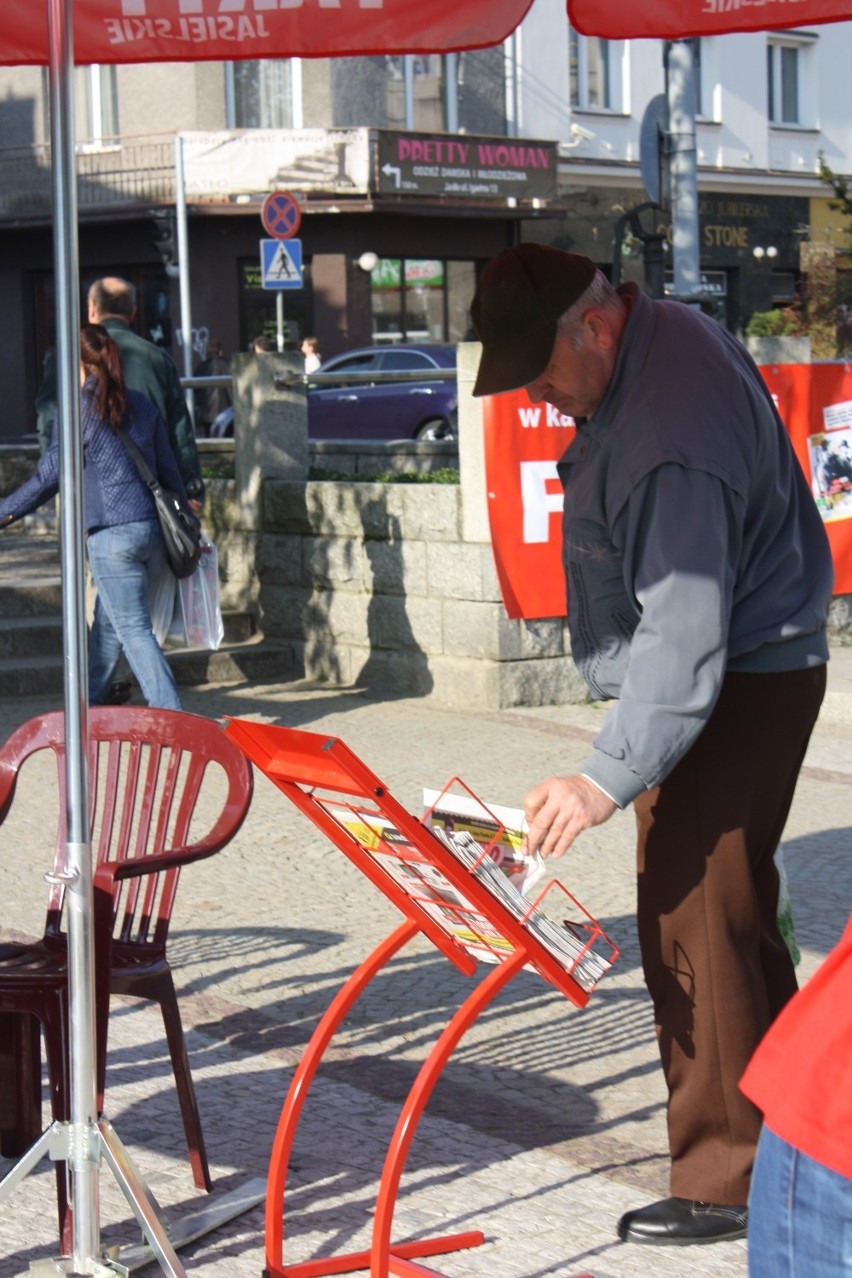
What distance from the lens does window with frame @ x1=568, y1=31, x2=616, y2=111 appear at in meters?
32.1

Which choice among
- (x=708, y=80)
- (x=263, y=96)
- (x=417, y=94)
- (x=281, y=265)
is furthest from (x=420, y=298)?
(x=281, y=265)

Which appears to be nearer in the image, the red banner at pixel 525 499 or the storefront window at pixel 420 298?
the red banner at pixel 525 499

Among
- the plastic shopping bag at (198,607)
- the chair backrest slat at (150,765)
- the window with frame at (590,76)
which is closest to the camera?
the chair backrest slat at (150,765)

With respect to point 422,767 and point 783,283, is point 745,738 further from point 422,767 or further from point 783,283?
point 783,283

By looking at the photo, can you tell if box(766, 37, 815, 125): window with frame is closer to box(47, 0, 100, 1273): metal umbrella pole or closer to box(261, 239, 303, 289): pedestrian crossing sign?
box(261, 239, 303, 289): pedestrian crossing sign

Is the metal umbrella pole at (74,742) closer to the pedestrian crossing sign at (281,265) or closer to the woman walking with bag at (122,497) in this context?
the woman walking with bag at (122,497)

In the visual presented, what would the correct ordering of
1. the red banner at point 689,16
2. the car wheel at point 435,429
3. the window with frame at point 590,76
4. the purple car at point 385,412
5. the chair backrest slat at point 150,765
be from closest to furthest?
the chair backrest slat at point 150,765, the red banner at point 689,16, the car wheel at point 435,429, the purple car at point 385,412, the window with frame at point 590,76

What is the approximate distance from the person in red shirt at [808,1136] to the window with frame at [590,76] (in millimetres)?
31798

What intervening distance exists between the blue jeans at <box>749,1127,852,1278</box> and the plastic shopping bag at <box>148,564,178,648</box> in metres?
6.43

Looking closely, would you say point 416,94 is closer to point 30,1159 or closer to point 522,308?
point 522,308

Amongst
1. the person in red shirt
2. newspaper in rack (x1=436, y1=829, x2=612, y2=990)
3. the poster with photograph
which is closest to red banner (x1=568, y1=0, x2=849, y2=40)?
newspaper in rack (x1=436, y1=829, x2=612, y2=990)

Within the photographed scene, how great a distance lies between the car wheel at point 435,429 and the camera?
20.4 meters

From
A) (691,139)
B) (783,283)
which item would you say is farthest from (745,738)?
(783,283)

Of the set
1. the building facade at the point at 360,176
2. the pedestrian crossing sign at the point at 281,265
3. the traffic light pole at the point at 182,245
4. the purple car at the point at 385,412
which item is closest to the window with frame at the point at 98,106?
the building facade at the point at 360,176
